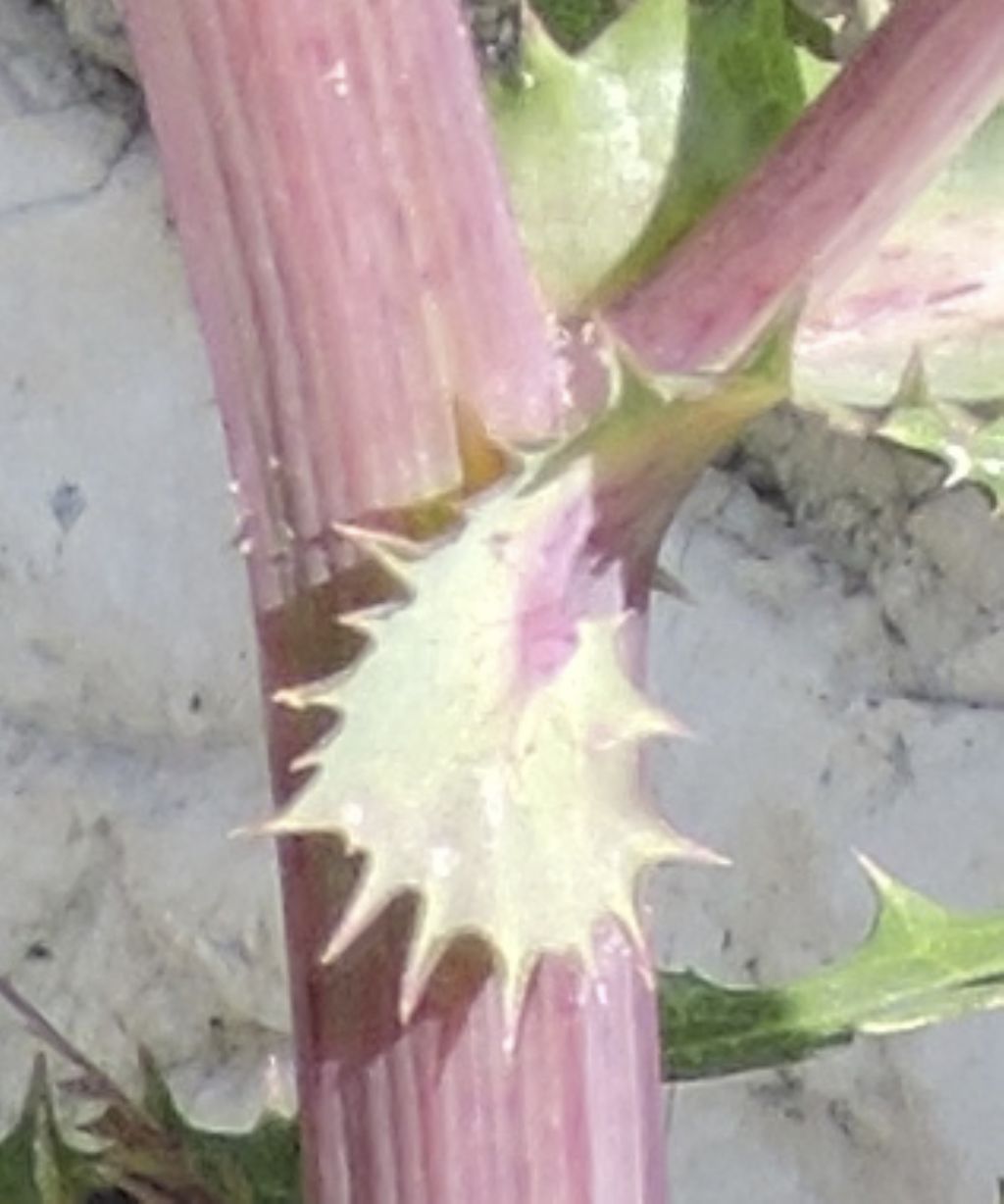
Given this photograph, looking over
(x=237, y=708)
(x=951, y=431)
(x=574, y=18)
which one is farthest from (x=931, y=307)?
(x=237, y=708)

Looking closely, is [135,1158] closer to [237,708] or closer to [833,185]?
[833,185]

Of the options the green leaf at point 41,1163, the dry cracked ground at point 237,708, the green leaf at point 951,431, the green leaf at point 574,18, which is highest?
the green leaf at point 574,18

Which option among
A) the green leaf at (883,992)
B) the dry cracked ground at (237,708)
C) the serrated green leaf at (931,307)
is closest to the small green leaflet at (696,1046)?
the green leaf at (883,992)

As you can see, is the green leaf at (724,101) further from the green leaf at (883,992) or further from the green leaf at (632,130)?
the green leaf at (883,992)

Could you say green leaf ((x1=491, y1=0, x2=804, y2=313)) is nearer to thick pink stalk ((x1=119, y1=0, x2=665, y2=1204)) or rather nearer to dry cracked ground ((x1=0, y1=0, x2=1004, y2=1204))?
thick pink stalk ((x1=119, y1=0, x2=665, y2=1204))

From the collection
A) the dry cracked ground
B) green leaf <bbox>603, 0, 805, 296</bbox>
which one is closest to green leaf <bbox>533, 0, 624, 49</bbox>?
green leaf <bbox>603, 0, 805, 296</bbox>

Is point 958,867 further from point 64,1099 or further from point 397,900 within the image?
point 397,900

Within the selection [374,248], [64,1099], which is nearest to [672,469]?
[374,248]
